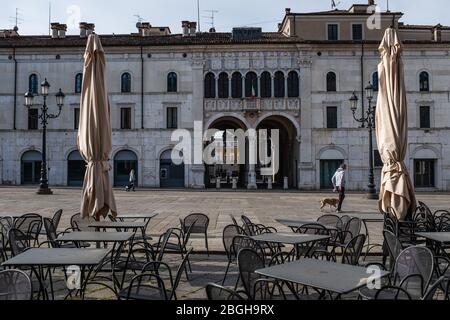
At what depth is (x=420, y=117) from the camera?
36156mm

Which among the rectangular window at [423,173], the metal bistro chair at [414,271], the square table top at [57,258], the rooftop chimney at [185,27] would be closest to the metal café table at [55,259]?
→ the square table top at [57,258]

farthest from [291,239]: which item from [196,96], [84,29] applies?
[84,29]

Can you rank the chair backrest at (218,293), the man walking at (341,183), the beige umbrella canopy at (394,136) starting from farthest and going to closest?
1. the man walking at (341,183)
2. the beige umbrella canopy at (394,136)
3. the chair backrest at (218,293)

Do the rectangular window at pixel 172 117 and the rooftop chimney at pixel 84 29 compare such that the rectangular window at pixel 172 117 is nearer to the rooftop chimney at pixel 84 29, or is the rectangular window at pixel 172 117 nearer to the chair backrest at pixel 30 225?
the rooftop chimney at pixel 84 29

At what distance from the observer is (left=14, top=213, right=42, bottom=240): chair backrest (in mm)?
8179

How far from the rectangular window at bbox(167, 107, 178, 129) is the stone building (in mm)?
81

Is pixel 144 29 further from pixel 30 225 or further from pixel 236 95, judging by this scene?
pixel 30 225

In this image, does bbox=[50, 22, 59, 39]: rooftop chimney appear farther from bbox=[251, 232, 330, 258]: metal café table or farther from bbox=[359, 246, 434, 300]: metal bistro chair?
bbox=[359, 246, 434, 300]: metal bistro chair

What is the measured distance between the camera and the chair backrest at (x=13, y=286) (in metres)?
4.00

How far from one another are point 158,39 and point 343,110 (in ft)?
52.6

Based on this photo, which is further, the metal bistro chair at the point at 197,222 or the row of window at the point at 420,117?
the row of window at the point at 420,117

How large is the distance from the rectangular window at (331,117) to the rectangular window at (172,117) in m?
12.1
